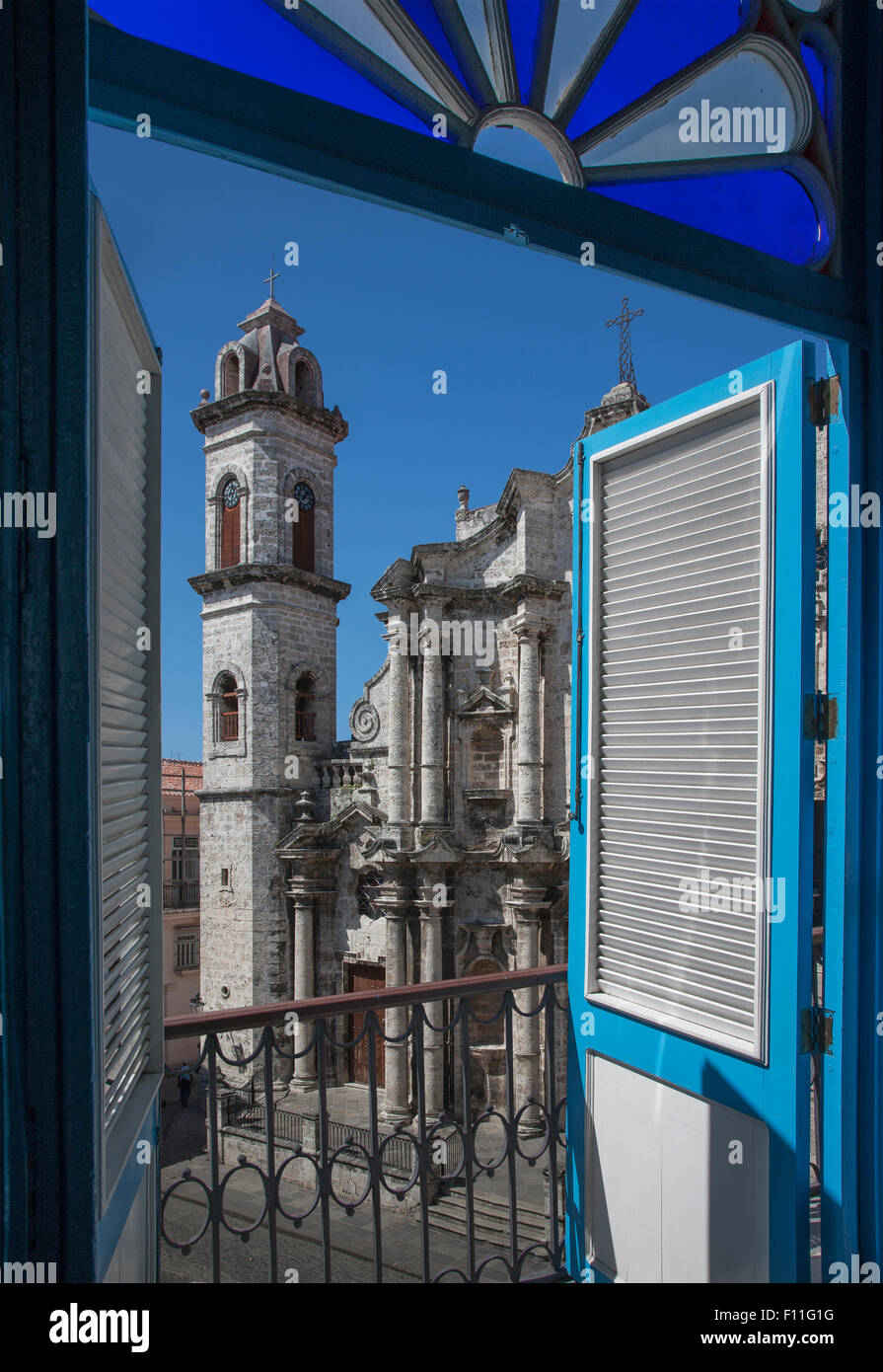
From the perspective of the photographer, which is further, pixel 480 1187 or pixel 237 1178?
pixel 237 1178

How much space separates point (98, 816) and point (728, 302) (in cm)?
207

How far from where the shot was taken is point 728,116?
2.40 meters

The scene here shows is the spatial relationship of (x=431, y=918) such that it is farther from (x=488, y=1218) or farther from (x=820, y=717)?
(x=820, y=717)

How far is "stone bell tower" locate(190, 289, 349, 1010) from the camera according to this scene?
Answer: 15.7m

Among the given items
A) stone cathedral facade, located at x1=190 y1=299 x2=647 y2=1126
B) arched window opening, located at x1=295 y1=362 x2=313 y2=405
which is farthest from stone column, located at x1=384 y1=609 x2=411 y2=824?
arched window opening, located at x1=295 y1=362 x2=313 y2=405

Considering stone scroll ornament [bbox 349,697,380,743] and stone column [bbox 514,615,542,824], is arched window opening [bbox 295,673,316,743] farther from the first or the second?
stone column [bbox 514,615,542,824]

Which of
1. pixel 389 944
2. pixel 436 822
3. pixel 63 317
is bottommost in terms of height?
pixel 389 944

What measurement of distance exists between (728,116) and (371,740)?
14.1 metres

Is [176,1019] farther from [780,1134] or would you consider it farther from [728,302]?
[728,302]

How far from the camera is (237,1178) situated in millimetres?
13477

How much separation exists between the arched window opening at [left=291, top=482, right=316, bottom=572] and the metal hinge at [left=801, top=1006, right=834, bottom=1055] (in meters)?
15.3

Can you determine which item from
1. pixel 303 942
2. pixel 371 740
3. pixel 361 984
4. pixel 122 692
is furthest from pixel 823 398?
pixel 361 984

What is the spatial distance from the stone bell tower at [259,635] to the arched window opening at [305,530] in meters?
0.03
